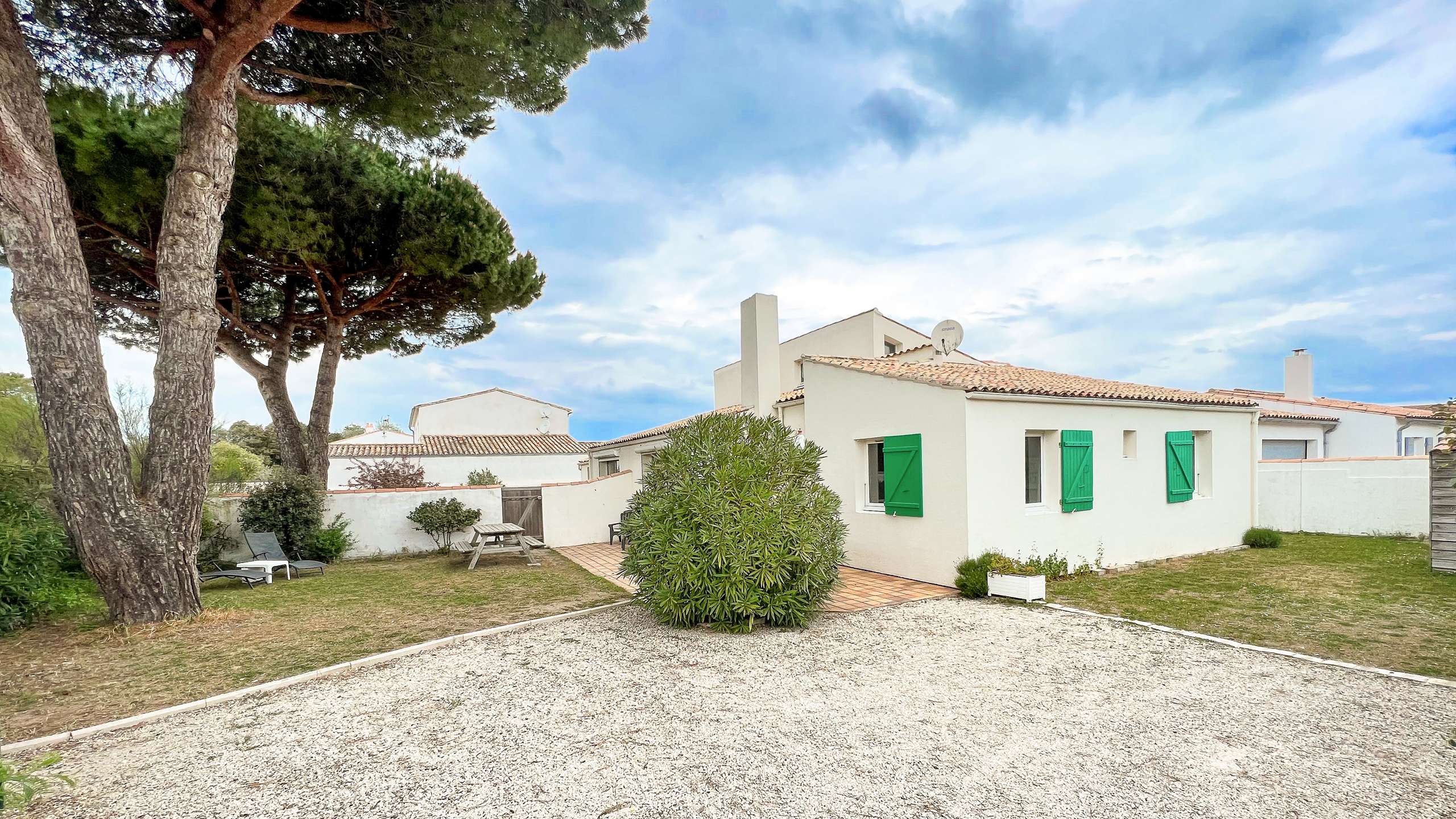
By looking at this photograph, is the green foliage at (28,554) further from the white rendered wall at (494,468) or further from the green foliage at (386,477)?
the white rendered wall at (494,468)

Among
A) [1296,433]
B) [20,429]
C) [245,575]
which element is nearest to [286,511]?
[245,575]

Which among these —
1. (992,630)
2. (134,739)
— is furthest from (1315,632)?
(134,739)

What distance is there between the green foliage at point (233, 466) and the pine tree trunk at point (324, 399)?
1.50 meters

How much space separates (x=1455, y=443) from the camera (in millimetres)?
3889

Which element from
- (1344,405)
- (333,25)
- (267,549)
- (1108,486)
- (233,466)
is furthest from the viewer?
(233,466)

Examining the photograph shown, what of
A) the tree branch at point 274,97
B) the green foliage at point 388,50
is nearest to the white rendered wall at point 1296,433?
the green foliage at point 388,50

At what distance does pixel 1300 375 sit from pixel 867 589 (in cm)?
1863

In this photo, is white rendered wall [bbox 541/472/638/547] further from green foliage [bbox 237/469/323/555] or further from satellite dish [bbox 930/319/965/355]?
satellite dish [bbox 930/319/965/355]

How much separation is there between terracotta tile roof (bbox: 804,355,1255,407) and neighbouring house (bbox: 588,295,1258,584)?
4cm

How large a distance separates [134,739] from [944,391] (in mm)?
8458

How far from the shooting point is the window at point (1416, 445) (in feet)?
56.5

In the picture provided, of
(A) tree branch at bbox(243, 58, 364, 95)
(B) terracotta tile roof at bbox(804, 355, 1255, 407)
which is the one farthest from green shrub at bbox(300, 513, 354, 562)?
(B) terracotta tile roof at bbox(804, 355, 1255, 407)

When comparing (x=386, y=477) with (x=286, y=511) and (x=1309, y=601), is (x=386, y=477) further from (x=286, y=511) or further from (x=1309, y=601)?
(x=1309, y=601)

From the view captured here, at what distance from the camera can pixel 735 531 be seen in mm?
6125
